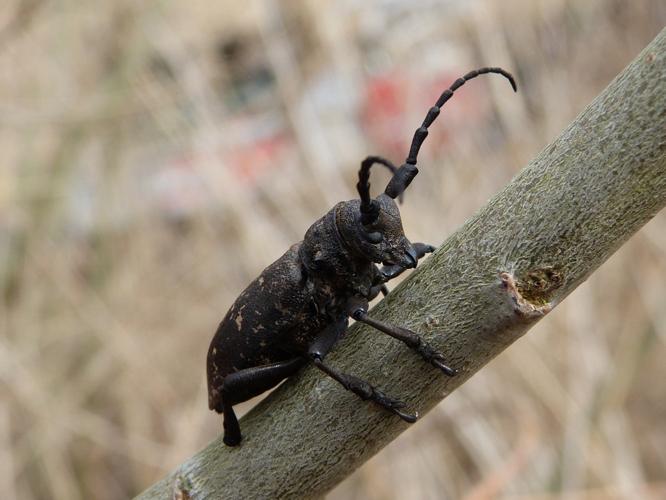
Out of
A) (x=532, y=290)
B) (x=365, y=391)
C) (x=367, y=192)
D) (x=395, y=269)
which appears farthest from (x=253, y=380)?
(x=532, y=290)

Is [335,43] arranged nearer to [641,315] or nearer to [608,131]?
[641,315]

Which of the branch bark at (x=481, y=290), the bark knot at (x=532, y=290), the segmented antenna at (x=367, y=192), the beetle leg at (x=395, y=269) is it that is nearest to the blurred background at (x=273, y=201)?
the beetle leg at (x=395, y=269)

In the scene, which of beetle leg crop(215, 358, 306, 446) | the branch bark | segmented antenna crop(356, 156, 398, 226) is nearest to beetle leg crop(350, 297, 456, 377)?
the branch bark

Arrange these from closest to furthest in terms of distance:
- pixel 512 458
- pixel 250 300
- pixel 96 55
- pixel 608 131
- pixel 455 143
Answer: pixel 608 131
pixel 250 300
pixel 512 458
pixel 455 143
pixel 96 55

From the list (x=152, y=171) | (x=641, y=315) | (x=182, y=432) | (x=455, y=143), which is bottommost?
(x=641, y=315)

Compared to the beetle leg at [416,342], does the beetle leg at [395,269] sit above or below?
above

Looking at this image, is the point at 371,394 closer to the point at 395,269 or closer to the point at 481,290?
the point at 481,290

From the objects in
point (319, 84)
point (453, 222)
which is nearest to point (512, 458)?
point (453, 222)

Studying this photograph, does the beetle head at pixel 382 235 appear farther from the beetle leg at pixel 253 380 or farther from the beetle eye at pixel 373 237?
the beetle leg at pixel 253 380
